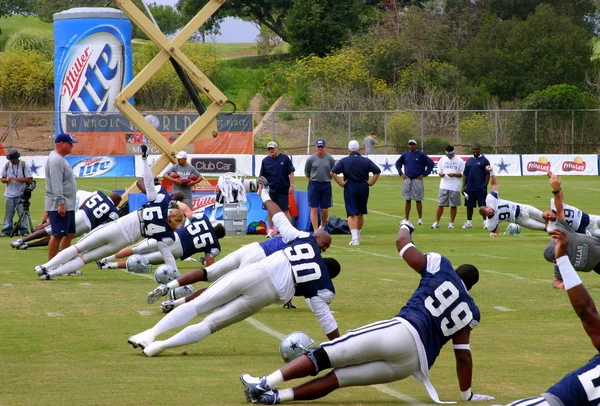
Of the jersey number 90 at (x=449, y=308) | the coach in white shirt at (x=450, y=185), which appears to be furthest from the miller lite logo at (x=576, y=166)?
the jersey number 90 at (x=449, y=308)

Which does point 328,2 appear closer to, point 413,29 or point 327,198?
point 413,29

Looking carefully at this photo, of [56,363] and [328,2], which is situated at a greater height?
[328,2]

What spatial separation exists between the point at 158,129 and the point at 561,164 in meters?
18.0

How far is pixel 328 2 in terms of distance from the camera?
246 ft

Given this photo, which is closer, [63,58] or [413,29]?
[63,58]

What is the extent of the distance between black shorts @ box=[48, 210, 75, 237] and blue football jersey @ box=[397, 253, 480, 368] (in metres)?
9.18

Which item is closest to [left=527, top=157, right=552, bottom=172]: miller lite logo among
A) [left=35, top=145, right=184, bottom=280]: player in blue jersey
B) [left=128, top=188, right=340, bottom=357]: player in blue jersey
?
[left=35, top=145, right=184, bottom=280]: player in blue jersey

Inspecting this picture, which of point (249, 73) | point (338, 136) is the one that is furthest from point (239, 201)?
point (249, 73)

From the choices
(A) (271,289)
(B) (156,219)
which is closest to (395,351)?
(A) (271,289)

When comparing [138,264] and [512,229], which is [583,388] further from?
[512,229]

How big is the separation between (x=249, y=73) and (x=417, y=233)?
57.5 meters

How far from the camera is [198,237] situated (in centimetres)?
1545

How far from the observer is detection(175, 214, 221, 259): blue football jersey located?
15.5 m

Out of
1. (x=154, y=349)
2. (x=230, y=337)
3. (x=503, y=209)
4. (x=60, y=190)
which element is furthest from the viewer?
(x=503, y=209)
